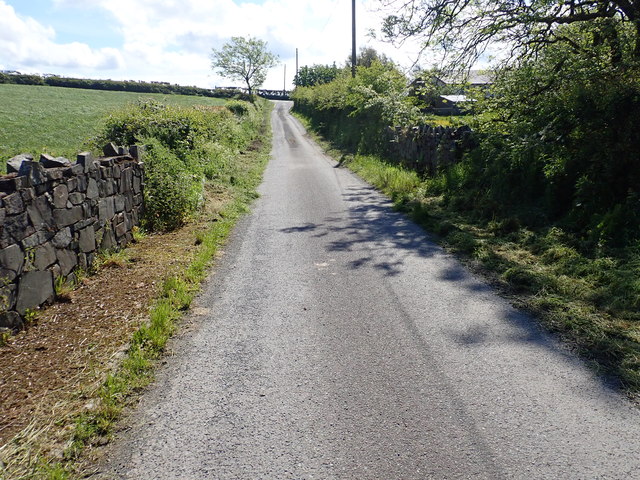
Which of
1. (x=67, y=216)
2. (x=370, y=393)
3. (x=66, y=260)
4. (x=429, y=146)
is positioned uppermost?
(x=429, y=146)

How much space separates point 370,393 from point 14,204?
160 inches

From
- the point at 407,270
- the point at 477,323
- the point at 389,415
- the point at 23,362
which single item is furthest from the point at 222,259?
the point at 389,415

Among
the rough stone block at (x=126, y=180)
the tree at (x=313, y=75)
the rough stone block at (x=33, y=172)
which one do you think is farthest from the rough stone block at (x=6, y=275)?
the tree at (x=313, y=75)

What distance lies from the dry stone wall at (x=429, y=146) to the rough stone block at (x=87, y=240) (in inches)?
365

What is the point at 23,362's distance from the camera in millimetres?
4184

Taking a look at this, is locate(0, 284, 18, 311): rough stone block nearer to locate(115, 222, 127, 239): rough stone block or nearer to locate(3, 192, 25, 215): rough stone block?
locate(3, 192, 25, 215): rough stone block

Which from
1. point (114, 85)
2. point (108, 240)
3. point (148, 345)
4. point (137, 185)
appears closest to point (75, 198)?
point (108, 240)

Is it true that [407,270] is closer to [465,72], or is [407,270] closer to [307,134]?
[465,72]

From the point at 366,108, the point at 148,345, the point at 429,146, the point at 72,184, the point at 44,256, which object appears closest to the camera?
the point at 148,345

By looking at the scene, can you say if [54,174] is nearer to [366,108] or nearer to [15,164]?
[15,164]

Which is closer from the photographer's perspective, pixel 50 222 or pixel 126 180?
pixel 50 222

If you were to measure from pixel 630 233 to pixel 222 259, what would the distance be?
615cm

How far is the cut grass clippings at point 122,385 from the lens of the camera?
2.95 meters

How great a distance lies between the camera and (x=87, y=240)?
21.0 feet
